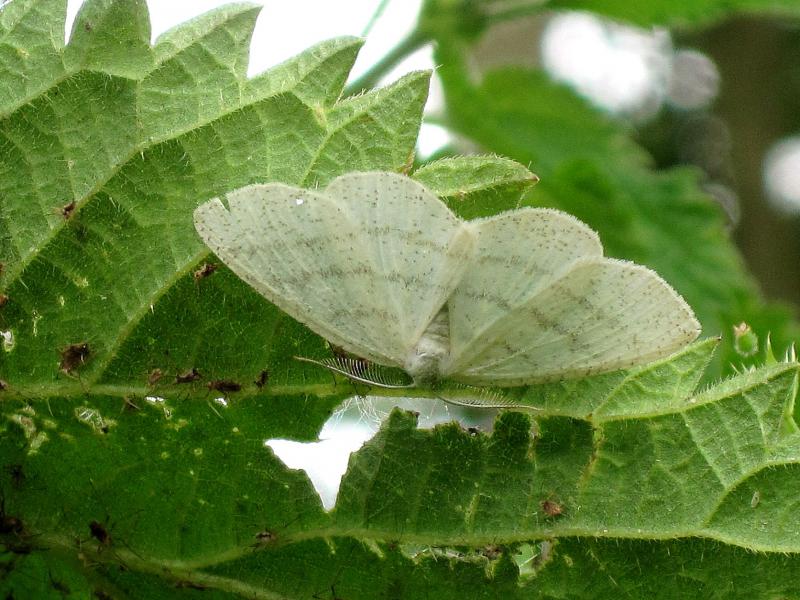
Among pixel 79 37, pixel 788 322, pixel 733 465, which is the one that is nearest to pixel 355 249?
pixel 79 37

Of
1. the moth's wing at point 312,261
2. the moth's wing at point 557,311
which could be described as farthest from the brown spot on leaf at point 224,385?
the moth's wing at point 557,311

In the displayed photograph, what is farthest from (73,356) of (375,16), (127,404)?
(375,16)

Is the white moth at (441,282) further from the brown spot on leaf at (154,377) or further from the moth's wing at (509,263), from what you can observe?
the brown spot on leaf at (154,377)

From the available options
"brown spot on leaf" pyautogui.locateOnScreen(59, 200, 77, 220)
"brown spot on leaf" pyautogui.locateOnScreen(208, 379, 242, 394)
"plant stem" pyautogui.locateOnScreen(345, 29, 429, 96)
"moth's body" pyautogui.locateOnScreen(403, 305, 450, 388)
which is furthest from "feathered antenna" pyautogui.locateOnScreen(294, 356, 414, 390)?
"plant stem" pyautogui.locateOnScreen(345, 29, 429, 96)

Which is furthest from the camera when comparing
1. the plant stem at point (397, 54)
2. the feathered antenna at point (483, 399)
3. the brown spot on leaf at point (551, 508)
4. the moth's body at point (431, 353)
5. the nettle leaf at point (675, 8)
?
the nettle leaf at point (675, 8)

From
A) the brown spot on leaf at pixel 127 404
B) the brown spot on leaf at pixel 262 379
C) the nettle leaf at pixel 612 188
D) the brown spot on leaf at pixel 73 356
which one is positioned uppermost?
the brown spot on leaf at pixel 73 356

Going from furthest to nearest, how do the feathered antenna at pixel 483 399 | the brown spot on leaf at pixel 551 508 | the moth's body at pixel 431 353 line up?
the moth's body at pixel 431 353 → the feathered antenna at pixel 483 399 → the brown spot on leaf at pixel 551 508

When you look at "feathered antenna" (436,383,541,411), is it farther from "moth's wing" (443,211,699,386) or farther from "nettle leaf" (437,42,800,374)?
"nettle leaf" (437,42,800,374)

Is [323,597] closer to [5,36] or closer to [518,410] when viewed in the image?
[518,410]
